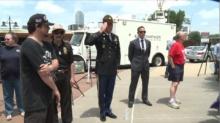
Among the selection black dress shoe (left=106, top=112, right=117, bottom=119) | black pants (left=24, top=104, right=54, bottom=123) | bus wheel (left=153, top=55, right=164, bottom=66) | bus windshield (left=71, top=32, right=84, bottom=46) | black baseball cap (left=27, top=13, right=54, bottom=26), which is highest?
black baseball cap (left=27, top=13, right=54, bottom=26)

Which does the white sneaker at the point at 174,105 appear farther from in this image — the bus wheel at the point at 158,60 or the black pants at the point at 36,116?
the bus wheel at the point at 158,60

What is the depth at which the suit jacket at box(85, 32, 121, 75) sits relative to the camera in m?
7.99

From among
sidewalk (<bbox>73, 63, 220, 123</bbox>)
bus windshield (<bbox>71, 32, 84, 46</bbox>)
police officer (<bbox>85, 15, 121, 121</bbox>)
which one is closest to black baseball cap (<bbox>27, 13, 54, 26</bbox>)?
police officer (<bbox>85, 15, 121, 121</bbox>)

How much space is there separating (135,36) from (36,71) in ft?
61.6

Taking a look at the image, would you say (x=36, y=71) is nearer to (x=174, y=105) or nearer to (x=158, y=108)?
(x=158, y=108)

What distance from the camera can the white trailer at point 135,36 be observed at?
22141 millimetres

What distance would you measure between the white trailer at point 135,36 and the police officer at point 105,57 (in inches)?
503

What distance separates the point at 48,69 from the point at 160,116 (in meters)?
4.54

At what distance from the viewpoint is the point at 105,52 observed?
8.09 meters

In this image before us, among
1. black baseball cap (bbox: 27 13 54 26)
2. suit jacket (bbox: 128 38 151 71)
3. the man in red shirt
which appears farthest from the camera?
suit jacket (bbox: 128 38 151 71)

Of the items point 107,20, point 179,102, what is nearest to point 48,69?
point 107,20

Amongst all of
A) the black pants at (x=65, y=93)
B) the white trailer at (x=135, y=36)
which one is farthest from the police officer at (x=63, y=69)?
the white trailer at (x=135, y=36)

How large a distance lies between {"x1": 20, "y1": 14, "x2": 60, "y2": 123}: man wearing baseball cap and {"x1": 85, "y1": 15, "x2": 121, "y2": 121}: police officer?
3.48 m

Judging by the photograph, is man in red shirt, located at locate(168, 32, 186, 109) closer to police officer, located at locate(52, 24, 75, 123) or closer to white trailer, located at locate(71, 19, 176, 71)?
police officer, located at locate(52, 24, 75, 123)
